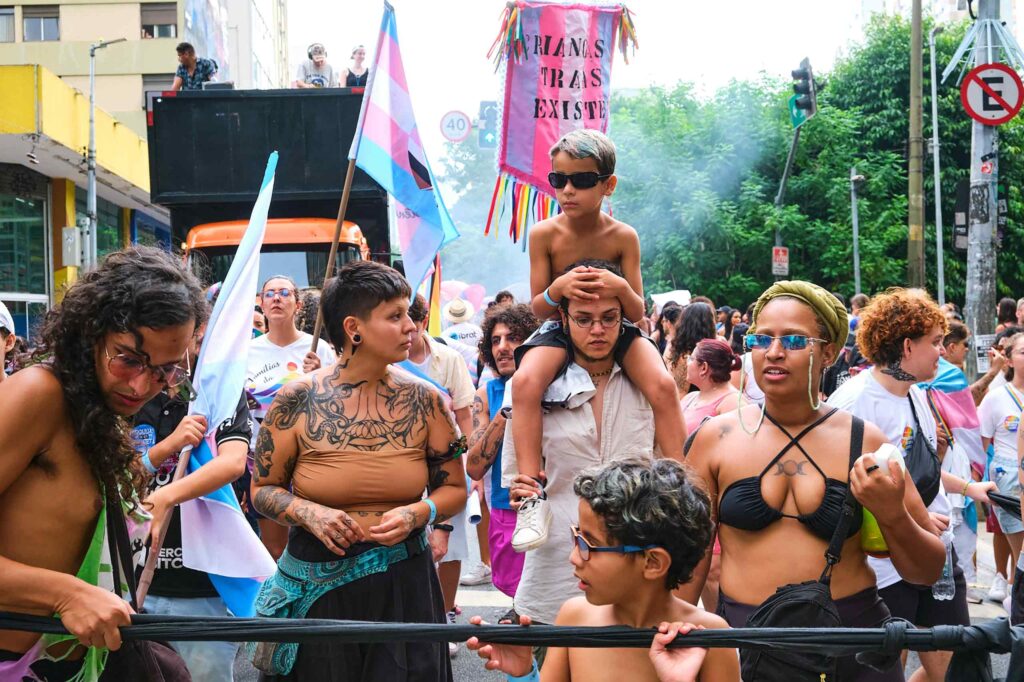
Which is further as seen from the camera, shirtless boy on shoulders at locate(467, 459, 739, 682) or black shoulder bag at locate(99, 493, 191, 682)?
black shoulder bag at locate(99, 493, 191, 682)

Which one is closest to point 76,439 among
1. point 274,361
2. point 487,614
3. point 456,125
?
point 274,361

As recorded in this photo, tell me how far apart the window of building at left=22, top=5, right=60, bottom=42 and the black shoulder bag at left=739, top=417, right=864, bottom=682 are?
168 ft

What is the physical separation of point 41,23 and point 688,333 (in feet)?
157

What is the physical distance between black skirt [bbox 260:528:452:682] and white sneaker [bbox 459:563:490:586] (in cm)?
507

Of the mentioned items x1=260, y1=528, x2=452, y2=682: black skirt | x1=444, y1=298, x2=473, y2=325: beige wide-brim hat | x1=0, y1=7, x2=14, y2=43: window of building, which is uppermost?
x1=0, y1=7, x2=14, y2=43: window of building

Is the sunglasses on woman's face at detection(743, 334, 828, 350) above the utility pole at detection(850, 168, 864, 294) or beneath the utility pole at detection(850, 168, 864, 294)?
beneath

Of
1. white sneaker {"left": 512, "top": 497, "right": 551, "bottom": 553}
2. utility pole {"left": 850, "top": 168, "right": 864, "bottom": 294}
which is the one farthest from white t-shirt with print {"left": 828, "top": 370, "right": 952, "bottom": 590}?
utility pole {"left": 850, "top": 168, "right": 864, "bottom": 294}

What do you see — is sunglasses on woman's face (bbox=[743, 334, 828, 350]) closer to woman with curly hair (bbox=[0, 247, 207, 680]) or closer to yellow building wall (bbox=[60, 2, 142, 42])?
woman with curly hair (bbox=[0, 247, 207, 680])

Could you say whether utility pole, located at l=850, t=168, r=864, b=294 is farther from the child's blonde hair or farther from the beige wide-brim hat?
the child's blonde hair

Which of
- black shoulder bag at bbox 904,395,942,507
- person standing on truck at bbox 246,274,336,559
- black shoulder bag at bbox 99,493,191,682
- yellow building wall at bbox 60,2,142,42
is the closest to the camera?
black shoulder bag at bbox 99,493,191,682

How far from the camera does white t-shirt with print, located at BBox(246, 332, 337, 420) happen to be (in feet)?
22.9

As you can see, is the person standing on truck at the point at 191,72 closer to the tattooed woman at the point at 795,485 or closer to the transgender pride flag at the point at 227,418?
the transgender pride flag at the point at 227,418

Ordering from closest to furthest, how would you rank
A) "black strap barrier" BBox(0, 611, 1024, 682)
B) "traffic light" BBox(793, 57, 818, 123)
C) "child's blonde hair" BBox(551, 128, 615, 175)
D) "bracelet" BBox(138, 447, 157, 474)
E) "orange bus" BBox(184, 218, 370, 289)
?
"black strap barrier" BBox(0, 611, 1024, 682) < "bracelet" BBox(138, 447, 157, 474) < "child's blonde hair" BBox(551, 128, 615, 175) < "orange bus" BBox(184, 218, 370, 289) < "traffic light" BBox(793, 57, 818, 123)

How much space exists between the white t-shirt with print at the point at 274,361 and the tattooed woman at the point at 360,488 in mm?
2796
